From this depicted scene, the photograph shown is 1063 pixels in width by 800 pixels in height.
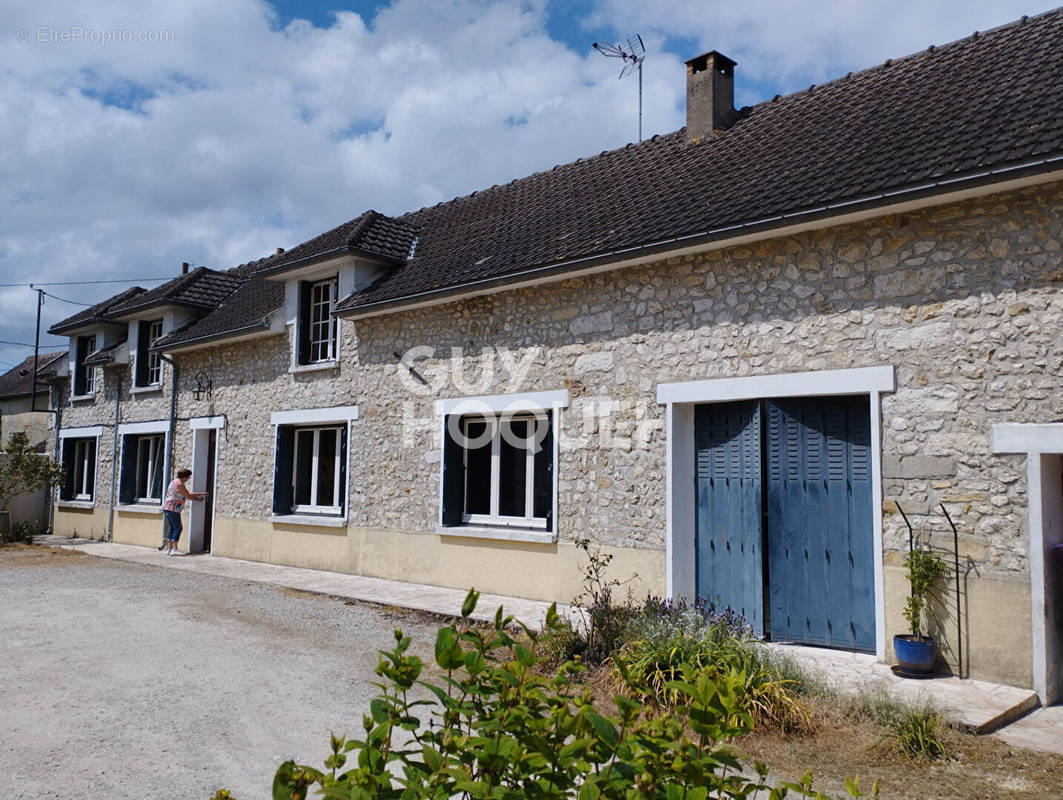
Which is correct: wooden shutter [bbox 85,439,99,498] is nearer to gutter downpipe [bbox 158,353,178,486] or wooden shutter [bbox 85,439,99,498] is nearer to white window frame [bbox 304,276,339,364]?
gutter downpipe [bbox 158,353,178,486]

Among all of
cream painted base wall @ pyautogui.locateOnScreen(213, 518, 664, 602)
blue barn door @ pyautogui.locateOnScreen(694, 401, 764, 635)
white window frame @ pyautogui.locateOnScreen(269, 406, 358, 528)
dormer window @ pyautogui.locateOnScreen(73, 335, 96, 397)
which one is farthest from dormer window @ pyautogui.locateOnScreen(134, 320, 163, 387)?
blue barn door @ pyautogui.locateOnScreen(694, 401, 764, 635)

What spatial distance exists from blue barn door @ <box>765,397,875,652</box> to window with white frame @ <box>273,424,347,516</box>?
7.35 metres

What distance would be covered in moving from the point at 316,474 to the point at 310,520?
84 cm

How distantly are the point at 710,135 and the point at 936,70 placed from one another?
278 centimetres

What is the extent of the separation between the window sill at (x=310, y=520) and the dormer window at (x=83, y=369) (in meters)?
9.02

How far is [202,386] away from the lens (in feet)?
50.2

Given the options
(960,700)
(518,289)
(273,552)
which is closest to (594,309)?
(518,289)

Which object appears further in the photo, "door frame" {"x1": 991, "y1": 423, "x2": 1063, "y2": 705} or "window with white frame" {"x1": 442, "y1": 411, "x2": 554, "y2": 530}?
"window with white frame" {"x1": 442, "y1": 411, "x2": 554, "y2": 530}

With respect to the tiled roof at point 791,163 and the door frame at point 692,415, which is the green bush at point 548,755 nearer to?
the door frame at point 692,415

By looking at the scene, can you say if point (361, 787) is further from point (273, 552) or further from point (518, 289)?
point (273, 552)

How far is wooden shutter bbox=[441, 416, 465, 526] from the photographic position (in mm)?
10625

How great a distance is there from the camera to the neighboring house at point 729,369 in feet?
20.6

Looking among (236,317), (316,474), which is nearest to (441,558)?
(316,474)

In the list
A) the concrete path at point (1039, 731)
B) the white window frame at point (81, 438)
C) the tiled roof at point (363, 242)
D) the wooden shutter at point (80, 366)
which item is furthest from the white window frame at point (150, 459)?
the concrete path at point (1039, 731)
